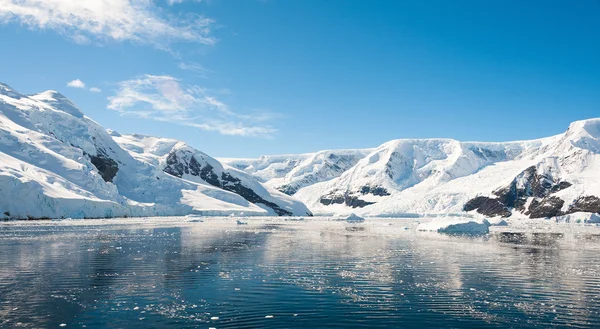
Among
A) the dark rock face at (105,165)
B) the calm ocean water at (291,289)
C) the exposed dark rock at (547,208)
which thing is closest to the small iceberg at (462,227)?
the calm ocean water at (291,289)

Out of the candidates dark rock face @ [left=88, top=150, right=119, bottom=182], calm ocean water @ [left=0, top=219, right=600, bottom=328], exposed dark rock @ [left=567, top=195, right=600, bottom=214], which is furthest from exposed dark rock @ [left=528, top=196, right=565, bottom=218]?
dark rock face @ [left=88, top=150, right=119, bottom=182]

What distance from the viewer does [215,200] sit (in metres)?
189

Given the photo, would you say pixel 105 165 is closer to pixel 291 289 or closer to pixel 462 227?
pixel 462 227

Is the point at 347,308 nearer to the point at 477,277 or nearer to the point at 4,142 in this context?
the point at 477,277

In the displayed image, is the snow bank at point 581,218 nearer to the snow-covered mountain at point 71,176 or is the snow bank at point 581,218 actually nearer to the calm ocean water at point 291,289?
the snow-covered mountain at point 71,176

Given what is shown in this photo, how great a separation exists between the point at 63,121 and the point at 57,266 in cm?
16710

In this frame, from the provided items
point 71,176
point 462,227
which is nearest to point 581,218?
point 462,227

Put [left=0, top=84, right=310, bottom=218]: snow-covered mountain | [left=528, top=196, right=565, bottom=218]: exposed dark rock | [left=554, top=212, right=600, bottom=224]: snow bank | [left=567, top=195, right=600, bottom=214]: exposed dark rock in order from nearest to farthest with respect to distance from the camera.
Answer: [left=0, top=84, right=310, bottom=218]: snow-covered mountain
[left=554, top=212, right=600, bottom=224]: snow bank
[left=567, top=195, right=600, bottom=214]: exposed dark rock
[left=528, top=196, right=565, bottom=218]: exposed dark rock

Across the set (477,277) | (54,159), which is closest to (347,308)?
(477,277)

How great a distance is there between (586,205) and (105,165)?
175610 mm

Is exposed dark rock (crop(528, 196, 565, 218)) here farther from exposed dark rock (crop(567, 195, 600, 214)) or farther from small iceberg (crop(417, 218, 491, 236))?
small iceberg (crop(417, 218, 491, 236))

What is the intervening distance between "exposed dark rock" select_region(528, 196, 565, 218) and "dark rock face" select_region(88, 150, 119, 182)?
167 meters

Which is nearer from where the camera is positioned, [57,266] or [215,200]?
[57,266]

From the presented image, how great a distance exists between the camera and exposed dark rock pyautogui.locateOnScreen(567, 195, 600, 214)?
14900cm
